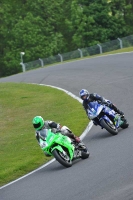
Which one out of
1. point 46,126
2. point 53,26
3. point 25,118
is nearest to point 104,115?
point 46,126

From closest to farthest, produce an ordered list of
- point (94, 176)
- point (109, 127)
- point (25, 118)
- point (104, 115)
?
point (94, 176), point (109, 127), point (104, 115), point (25, 118)

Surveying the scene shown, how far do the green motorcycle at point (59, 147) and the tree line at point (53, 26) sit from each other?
49460mm

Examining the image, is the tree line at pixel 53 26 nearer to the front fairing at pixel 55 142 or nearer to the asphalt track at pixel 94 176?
the asphalt track at pixel 94 176

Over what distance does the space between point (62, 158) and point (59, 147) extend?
9.8 inches

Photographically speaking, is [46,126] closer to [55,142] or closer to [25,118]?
[55,142]

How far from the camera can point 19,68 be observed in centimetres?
7525

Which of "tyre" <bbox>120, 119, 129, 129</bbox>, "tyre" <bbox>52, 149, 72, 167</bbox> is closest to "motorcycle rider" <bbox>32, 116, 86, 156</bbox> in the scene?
"tyre" <bbox>52, 149, 72, 167</bbox>

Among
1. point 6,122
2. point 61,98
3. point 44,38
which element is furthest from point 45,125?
point 44,38

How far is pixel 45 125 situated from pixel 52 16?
2494 inches

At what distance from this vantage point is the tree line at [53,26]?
63.6 meters

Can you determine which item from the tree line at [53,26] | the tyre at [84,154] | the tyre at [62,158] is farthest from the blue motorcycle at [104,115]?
the tree line at [53,26]

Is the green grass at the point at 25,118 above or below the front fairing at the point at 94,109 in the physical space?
below

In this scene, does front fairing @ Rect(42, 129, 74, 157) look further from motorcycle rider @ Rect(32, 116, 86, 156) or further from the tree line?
the tree line

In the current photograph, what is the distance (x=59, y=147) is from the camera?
13.4m
